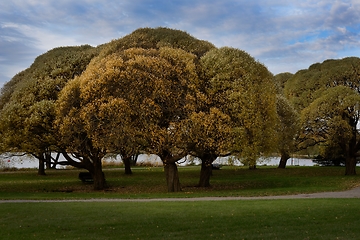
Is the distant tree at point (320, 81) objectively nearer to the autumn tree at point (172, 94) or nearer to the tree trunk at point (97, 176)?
the autumn tree at point (172, 94)

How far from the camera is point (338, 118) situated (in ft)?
111

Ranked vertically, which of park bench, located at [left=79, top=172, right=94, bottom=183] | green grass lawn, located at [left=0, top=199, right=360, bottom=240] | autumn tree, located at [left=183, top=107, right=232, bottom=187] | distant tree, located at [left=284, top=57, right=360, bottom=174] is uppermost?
distant tree, located at [left=284, top=57, right=360, bottom=174]

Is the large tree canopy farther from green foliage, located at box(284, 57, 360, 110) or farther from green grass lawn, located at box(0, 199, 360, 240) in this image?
green foliage, located at box(284, 57, 360, 110)

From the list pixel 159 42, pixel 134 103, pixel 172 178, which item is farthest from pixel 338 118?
pixel 134 103

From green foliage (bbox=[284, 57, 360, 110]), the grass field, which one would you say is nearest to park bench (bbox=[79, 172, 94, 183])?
the grass field

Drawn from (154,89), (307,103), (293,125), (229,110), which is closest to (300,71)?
(307,103)

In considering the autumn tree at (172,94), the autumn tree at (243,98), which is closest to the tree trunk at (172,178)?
the autumn tree at (172,94)

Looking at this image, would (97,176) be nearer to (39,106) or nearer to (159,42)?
(39,106)

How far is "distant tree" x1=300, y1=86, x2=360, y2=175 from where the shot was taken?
33.9 meters

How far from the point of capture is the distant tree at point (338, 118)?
33938mm

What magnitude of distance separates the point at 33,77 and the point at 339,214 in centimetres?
2430

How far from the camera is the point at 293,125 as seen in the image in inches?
1537

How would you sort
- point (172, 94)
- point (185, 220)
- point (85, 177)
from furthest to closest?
1. point (85, 177)
2. point (172, 94)
3. point (185, 220)

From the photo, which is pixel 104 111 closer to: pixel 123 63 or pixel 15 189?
pixel 123 63
